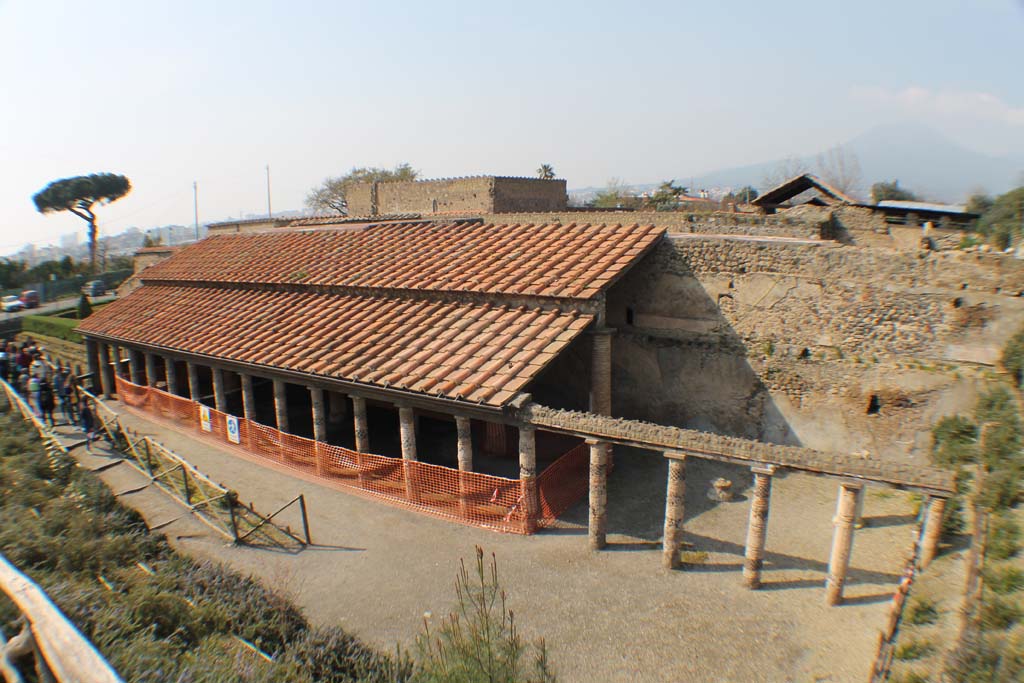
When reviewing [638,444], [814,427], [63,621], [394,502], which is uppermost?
[63,621]

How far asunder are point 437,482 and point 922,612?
7.79 meters

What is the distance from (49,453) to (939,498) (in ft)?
40.5

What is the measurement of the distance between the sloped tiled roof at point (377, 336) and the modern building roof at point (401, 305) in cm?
3

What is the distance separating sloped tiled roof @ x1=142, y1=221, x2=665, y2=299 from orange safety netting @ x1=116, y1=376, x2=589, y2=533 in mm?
3730

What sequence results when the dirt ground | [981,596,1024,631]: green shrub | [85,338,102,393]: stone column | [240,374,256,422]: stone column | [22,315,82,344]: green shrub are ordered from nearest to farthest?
[981,596,1024,631]: green shrub
the dirt ground
[240,374,256,422]: stone column
[85,338,102,393]: stone column
[22,315,82,344]: green shrub

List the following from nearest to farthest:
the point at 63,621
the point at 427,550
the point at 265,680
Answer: the point at 63,621 < the point at 265,680 < the point at 427,550

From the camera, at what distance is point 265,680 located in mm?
4742

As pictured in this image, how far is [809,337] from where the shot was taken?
486 inches

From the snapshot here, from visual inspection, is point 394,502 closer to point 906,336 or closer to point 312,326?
point 312,326

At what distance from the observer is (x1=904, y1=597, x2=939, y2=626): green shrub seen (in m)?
7.18

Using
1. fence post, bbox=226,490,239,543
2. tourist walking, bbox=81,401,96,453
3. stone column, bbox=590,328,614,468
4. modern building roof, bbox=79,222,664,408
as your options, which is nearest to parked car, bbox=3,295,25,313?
modern building roof, bbox=79,222,664,408

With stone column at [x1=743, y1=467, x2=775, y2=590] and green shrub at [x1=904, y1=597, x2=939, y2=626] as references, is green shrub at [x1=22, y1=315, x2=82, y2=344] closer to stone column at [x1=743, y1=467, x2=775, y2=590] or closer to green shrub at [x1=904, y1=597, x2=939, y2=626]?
stone column at [x1=743, y1=467, x2=775, y2=590]

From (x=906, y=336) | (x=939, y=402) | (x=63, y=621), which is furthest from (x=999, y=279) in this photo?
(x=63, y=621)

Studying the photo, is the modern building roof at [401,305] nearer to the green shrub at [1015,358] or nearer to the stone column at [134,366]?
the stone column at [134,366]
